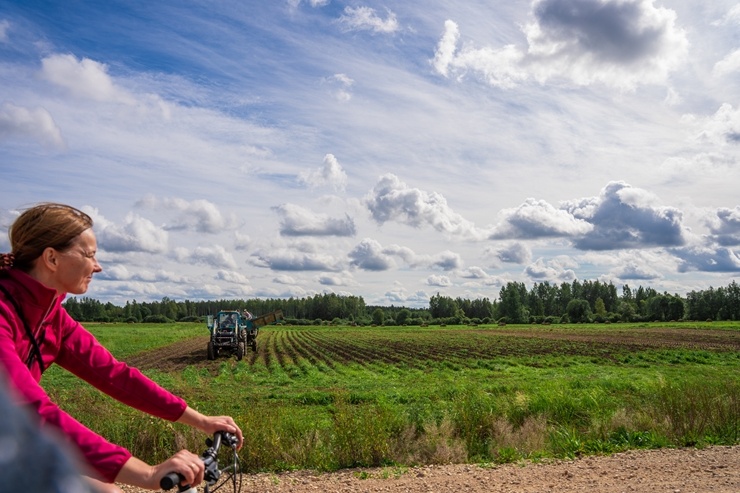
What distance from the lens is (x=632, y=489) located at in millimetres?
7094

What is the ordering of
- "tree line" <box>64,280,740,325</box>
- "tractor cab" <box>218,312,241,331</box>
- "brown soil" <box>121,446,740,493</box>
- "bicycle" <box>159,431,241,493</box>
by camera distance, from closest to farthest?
"bicycle" <box>159,431,241,493</box> → "brown soil" <box>121,446,740,493</box> → "tractor cab" <box>218,312,241,331</box> → "tree line" <box>64,280,740,325</box>

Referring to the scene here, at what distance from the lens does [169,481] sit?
1817 mm

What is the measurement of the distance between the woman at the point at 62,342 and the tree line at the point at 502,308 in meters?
115

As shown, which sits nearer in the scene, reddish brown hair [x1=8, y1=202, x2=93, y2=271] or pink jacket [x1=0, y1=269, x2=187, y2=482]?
pink jacket [x1=0, y1=269, x2=187, y2=482]

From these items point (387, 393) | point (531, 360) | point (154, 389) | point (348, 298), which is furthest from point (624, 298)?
point (154, 389)

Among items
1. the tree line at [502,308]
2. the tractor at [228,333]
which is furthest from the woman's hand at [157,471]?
the tree line at [502,308]

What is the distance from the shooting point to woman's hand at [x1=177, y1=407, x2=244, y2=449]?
270cm

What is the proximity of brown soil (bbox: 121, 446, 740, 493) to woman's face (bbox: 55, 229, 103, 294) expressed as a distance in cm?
576

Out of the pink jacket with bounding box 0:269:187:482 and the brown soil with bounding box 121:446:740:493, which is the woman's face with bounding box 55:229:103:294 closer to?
the pink jacket with bounding box 0:269:187:482

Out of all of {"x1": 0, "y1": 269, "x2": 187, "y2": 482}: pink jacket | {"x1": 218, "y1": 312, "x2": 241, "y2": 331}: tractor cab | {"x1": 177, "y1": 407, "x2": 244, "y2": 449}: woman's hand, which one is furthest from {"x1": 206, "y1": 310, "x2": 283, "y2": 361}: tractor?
{"x1": 0, "y1": 269, "x2": 187, "y2": 482}: pink jacket

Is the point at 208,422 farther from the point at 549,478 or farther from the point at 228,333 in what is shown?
the point at 228,333

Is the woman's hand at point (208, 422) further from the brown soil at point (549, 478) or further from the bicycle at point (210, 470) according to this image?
the brown soil at point (549, 478)

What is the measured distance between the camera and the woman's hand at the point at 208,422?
2.70 meters

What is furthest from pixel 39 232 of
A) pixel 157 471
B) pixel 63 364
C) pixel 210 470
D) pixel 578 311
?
pixel 578 311
